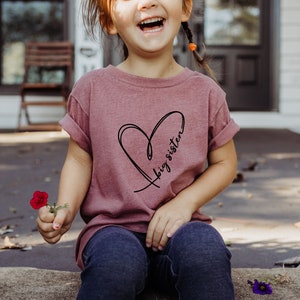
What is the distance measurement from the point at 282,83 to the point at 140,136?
8.03 metres

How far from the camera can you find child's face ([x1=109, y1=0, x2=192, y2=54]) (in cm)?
186

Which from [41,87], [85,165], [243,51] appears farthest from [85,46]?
[85,165]

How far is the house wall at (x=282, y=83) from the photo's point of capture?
9.42m

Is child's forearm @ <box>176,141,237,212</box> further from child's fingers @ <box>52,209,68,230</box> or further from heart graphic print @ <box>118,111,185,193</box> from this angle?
child's fingers @ <box>52,209,68,230</box>

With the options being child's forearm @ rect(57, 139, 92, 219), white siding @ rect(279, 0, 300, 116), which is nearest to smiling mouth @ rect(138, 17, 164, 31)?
child's forearm @ rect(57, 139, 92, 219)

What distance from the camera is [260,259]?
A: 8.44ft

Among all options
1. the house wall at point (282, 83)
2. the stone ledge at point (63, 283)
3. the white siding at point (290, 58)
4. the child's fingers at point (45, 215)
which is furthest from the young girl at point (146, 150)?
the white siding at point (290, 58)

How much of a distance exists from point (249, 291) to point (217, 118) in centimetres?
48

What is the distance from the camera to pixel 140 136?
1.86 meters

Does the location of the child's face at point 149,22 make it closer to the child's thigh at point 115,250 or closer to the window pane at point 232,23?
the child's thigh at point 115,250

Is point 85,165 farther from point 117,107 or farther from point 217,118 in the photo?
point 217,118

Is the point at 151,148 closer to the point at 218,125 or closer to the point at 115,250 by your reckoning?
the point at 218,125

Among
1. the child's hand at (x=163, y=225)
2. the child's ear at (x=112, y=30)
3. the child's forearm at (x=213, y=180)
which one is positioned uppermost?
the child's ear at (x=112, y=30)

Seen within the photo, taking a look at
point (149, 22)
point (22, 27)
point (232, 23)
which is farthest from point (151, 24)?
point (22, 27)
